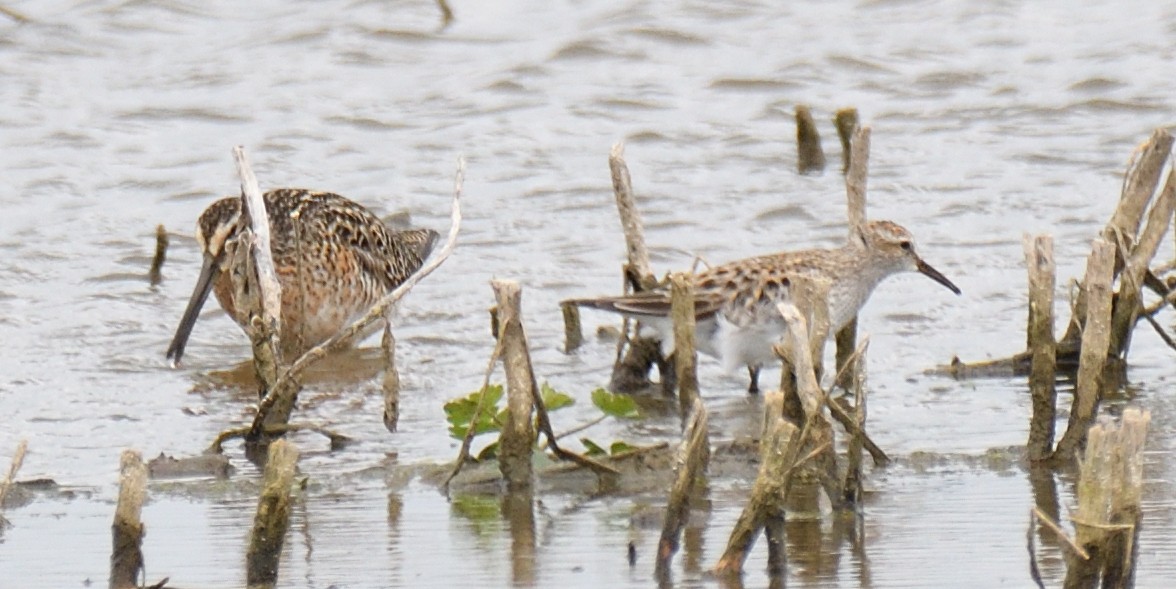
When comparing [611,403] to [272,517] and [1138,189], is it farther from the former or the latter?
[1138,189]

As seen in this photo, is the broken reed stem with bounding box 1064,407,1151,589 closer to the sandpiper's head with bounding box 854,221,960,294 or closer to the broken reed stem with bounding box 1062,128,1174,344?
the broken reed stem with bounding box 1062,128,1174,344

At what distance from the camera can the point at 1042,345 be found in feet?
18.9

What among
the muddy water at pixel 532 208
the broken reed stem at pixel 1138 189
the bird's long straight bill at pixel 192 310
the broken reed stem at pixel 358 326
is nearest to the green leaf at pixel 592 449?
the muddy water at pixel 532 208

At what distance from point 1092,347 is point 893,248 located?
2597mm

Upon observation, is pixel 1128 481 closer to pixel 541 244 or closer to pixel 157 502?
pixel 157 502

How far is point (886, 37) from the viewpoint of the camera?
14445 millimetres

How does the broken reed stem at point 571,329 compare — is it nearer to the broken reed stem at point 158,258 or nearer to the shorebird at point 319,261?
the shorebird at point 319,261

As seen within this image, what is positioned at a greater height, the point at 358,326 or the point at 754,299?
the point at 358,326

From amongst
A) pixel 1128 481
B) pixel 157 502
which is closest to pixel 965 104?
pixel 157 502

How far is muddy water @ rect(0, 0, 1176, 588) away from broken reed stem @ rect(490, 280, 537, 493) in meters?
0.15

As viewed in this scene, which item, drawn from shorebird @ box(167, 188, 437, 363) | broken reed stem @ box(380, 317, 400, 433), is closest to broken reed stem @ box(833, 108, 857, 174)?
shorebird @ box(167, 188, 437, 363)

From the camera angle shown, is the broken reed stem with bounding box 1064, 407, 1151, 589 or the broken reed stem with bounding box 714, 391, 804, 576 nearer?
the broken reed stem with bounding box 1064, 407, 1151, 589

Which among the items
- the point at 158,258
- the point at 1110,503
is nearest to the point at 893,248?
the point at 158,258

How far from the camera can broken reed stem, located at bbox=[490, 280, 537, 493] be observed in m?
5.31
